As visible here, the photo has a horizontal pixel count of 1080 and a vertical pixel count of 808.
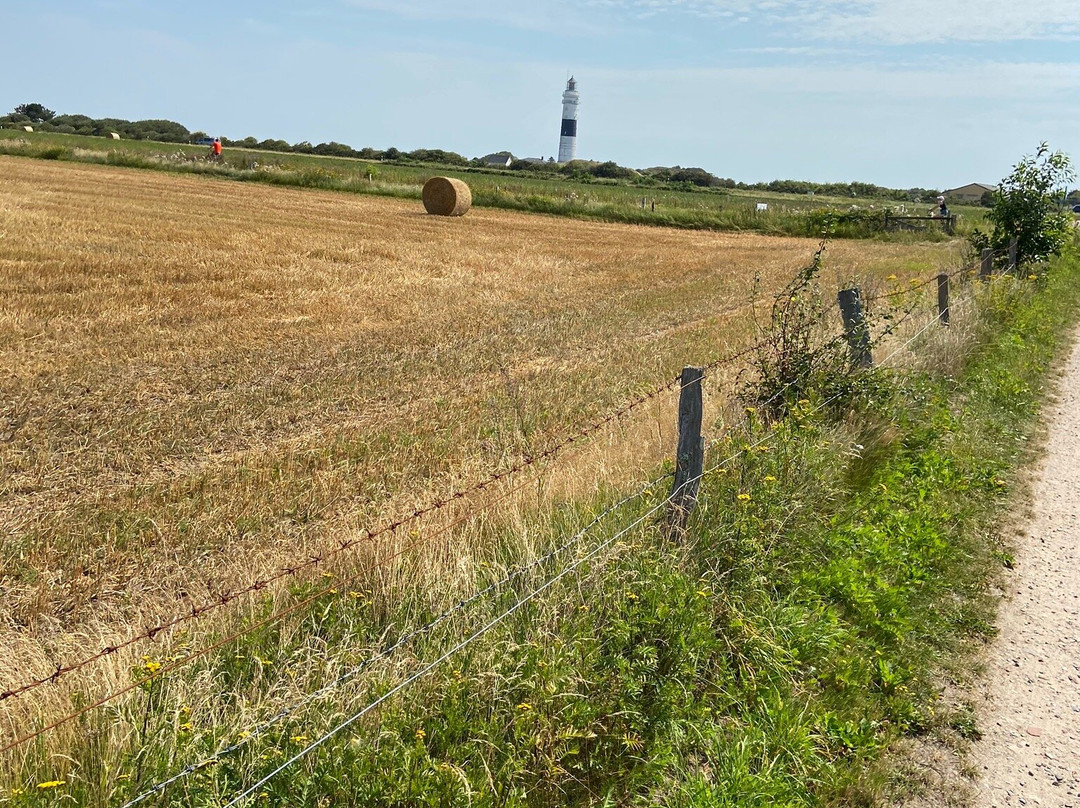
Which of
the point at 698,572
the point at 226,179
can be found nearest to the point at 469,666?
the point at 698,572

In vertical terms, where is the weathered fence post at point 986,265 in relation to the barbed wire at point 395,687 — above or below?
above

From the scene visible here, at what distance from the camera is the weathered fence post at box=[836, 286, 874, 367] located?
26.1 ft

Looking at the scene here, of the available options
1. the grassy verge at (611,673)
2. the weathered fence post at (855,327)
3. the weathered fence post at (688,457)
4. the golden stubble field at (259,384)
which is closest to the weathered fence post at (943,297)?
the golden stubble field at (259,384)

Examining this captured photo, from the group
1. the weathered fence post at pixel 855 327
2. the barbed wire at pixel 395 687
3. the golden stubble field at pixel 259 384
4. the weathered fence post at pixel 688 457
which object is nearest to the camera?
the barbed wire at pixel 395 687

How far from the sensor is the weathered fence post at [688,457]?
4.94 m

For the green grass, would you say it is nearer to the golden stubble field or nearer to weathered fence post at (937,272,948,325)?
the golden stubble field

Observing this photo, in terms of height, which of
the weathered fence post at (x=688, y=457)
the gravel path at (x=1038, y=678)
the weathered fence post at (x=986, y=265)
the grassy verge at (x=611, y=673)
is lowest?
the gravel path at (x=1038, y=678)

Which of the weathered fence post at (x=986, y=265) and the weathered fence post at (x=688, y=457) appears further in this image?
the weathered fence post at (x=986, y=265)

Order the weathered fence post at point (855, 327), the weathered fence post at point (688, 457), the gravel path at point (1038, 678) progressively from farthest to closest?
the weathered fence post at point (855, 327) < the weathered fence post at point (688, 457) < the gravel path at point (1038, 678)

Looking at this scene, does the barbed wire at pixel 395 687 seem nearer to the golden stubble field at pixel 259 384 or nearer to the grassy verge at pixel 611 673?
the grassy verge at pixel 611 673

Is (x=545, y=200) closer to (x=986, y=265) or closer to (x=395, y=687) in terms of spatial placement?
(x=986, y=265)

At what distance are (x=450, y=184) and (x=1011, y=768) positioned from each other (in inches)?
1257

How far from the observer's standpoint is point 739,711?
420 cm

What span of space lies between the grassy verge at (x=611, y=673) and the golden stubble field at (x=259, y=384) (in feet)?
2.80
